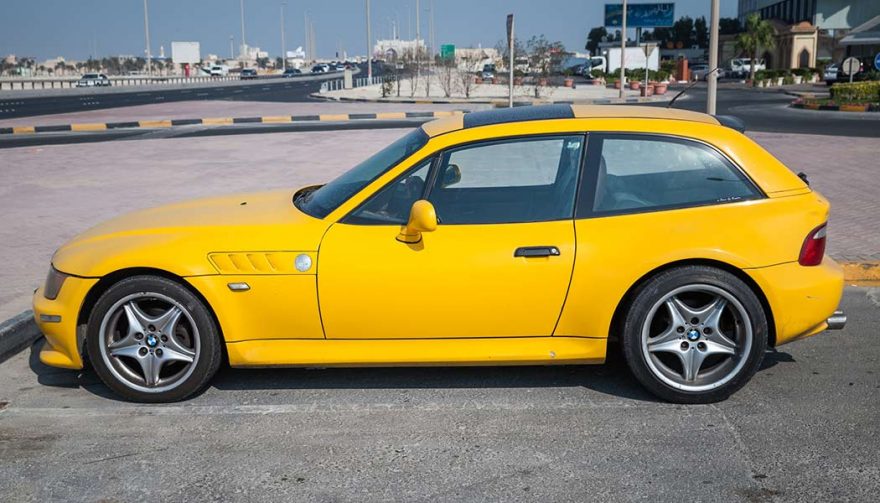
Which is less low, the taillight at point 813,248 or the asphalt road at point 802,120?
the taillight at point 813,248

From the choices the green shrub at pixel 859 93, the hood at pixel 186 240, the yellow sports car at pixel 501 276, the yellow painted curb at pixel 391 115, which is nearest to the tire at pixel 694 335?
the yellow sports car at pixel 501 276

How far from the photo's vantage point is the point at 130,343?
16.0 ft

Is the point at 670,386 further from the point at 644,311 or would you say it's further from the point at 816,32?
the point at 816,32

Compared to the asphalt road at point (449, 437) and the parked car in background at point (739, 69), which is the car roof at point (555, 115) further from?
the parked car in background at point (739, 69)

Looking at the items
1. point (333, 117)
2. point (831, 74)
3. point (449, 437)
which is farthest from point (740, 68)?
point (449, 437)

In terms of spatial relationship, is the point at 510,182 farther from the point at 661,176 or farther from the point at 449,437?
the point at 449,437

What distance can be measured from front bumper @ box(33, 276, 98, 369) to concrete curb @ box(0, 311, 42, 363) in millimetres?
1089

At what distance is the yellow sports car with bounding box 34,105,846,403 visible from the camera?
4688 mm

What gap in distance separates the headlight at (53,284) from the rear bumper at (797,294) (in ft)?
12.2

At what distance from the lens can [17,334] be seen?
19.7 ft

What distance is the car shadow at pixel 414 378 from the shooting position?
5.15 metres

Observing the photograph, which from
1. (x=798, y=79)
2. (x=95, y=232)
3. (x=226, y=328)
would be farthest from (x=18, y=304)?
(x=798, y=79)

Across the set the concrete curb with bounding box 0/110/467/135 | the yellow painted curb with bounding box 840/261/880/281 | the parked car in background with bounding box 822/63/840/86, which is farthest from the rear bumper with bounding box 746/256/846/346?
the parked car in background with bounding box 822/63/840/86

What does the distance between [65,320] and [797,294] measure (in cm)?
392
